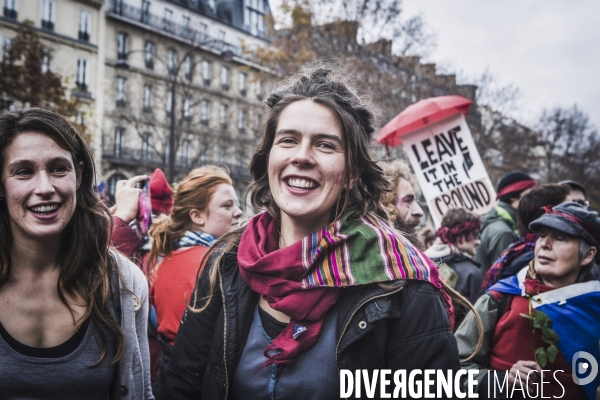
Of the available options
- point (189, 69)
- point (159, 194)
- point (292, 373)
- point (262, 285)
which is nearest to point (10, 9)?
point (189, 69)

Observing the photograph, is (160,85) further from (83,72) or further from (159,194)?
(159,194)

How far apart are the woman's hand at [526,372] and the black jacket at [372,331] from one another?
1.15m

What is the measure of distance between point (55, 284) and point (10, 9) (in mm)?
36954

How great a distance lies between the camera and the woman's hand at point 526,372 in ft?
9.84

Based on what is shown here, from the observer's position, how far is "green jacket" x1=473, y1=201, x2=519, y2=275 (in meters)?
5.74

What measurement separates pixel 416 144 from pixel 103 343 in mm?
5668

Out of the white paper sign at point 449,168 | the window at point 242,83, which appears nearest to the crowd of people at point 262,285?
the white paper sign at point 449,168

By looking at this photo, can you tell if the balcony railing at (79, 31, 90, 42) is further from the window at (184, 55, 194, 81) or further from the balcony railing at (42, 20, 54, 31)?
the window at (184, 55, 194, 81)

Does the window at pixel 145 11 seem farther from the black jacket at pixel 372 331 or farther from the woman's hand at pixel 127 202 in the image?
the black jacket at pixel 372 331

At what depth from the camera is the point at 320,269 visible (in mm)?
2219

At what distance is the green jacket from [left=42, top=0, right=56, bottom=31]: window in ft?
118

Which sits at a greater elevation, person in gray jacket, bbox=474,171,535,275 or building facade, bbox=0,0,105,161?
building facade, bbox=0,0,105,161

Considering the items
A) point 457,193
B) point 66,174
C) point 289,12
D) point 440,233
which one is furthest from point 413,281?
point 289,12

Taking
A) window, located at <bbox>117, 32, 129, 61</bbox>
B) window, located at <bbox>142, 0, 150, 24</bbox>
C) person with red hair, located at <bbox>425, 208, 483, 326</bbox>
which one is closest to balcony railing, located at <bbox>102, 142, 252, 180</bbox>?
window, located at <bbox>117, 32, 129, 61</bbox>
